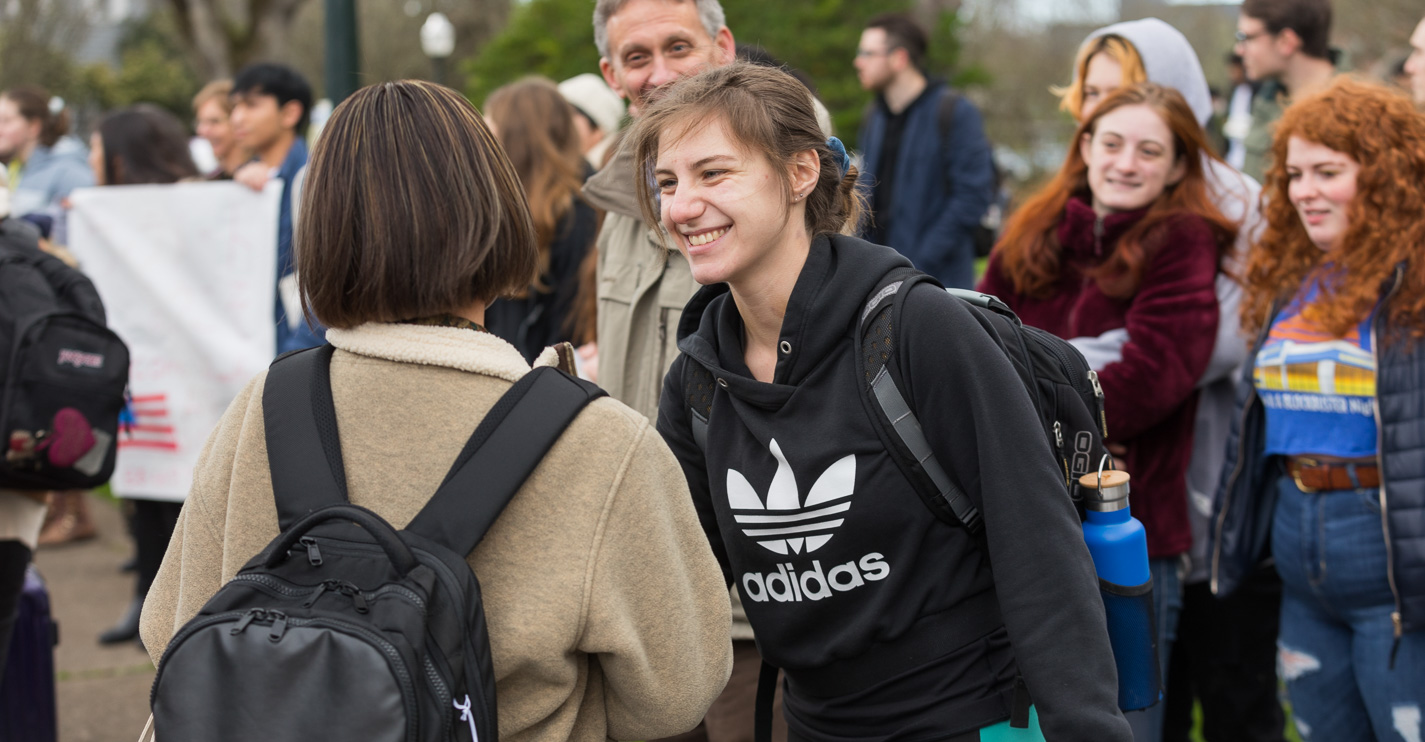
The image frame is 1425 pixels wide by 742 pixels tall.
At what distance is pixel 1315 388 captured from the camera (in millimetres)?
3004

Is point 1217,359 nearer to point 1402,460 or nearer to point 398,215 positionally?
point 1402,460

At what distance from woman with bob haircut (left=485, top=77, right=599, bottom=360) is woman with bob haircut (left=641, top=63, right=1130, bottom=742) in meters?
1.74

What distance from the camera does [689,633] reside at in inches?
68.2

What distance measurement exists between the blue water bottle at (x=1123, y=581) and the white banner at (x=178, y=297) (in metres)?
4.19

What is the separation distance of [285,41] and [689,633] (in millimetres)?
21370

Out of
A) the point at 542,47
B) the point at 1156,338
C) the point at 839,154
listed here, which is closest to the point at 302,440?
the point at 839,154

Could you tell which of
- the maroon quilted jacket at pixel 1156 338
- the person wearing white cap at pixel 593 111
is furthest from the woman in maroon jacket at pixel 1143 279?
the person wearing white cap at pixel 593 111

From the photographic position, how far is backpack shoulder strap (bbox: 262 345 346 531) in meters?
1.60

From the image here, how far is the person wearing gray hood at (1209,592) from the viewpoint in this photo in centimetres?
329

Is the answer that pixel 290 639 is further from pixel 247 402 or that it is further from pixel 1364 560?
pixel 1364 560

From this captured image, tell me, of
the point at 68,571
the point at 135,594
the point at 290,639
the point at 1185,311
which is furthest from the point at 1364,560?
the point at 68,571

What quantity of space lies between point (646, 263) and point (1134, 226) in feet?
4.50

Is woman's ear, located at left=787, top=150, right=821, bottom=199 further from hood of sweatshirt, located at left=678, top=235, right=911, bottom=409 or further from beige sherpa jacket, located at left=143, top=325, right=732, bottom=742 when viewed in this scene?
beige sherpa jacket, located at left=143, top=325, right=732, bottom=742

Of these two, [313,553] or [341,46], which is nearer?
[313,553]
